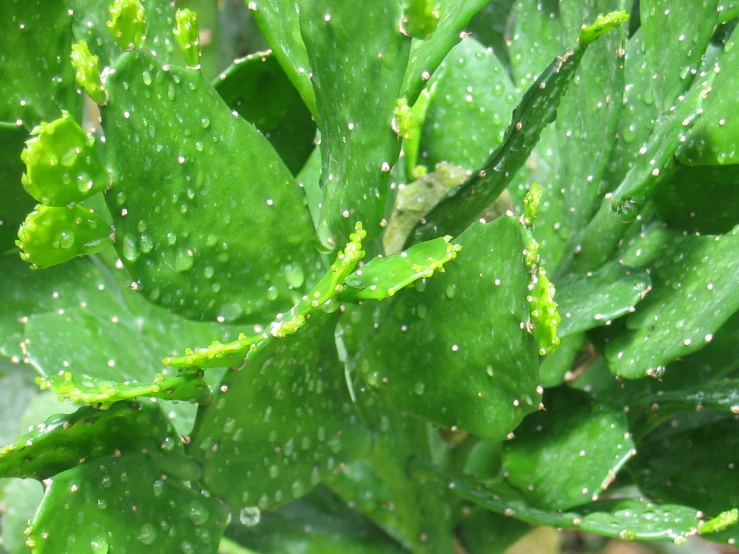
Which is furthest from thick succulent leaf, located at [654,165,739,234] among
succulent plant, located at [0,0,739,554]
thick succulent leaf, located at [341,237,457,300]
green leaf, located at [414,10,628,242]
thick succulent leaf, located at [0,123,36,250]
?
thick succulent leaf, located at [0,123,36,250]

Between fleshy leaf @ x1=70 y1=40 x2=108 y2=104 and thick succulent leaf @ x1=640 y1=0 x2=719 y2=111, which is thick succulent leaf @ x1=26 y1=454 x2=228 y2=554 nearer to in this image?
fleshy leaf @ x1=70 y1=40 x2=108 y2=104

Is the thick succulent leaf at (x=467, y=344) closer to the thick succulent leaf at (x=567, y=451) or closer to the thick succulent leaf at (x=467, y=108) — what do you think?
the thick succulent leaf at (x=567, y=451)

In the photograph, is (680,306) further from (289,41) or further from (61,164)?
(61,164)

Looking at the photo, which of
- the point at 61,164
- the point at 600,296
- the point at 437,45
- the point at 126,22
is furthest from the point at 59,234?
the point at 600,296

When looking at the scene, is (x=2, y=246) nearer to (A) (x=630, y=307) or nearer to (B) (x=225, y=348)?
(B) (x=225, y=348)

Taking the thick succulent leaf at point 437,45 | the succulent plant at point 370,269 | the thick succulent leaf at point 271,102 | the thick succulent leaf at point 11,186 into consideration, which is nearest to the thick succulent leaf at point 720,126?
the succulent plant at point 370,269
